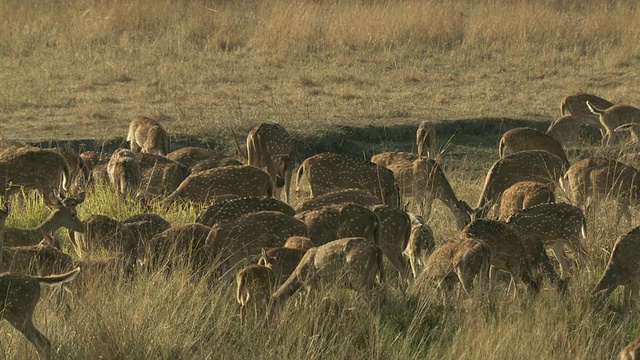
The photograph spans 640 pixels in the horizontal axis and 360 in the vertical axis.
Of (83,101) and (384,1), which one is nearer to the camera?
(83,101)

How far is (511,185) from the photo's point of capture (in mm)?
11016

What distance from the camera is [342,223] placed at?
28.5 ft

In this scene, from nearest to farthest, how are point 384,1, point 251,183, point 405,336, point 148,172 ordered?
1. point 405,336
2. point 251,183
3. point 148,172
4. point 384,1

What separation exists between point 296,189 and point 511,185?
78.1 inches

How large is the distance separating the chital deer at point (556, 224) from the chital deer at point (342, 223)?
1075 mm

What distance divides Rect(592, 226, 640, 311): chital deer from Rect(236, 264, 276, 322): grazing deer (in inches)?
87.0

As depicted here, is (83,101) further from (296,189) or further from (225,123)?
(296,189)

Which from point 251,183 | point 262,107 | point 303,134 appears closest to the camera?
point 251,183

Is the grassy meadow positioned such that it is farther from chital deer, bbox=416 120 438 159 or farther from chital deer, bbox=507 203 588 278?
chital deer, bbox=416 120 438 159

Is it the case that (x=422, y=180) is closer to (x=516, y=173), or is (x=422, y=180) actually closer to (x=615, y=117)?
(x=516, y=173)

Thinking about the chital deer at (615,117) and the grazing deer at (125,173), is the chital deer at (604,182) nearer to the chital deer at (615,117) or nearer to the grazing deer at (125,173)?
the grazing deer at (125,173)

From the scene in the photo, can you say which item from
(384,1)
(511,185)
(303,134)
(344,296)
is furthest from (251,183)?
(384,1)

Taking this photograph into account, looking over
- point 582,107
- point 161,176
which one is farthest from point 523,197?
point 582,107

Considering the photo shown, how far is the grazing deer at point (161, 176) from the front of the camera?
36.2 feet
